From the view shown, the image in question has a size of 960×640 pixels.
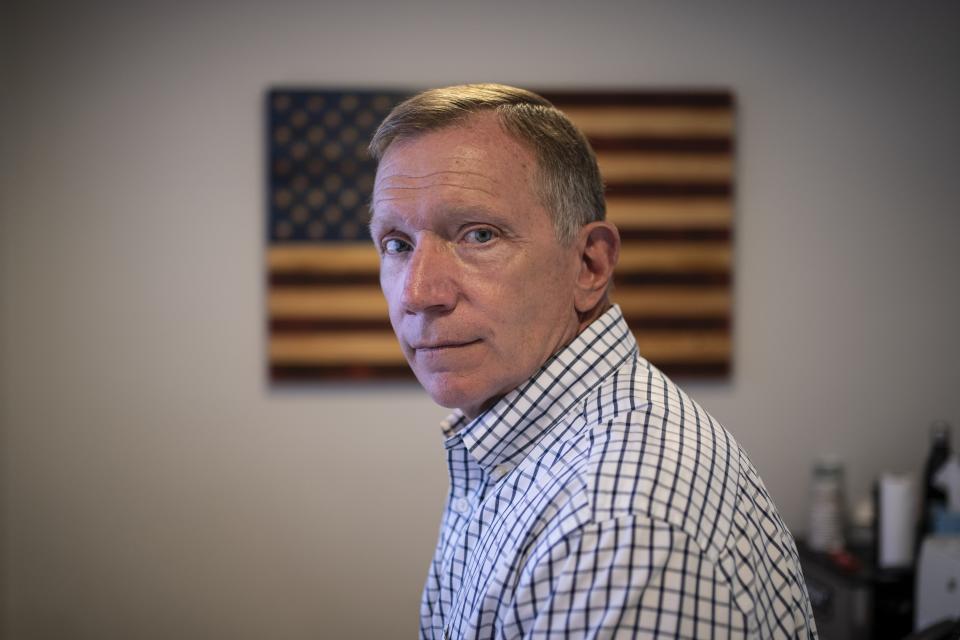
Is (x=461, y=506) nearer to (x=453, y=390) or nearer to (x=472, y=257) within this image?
(x=453, y=390)

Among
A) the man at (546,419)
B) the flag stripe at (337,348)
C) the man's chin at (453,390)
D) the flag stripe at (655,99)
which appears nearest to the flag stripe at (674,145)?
the flag stripe at (655,99)

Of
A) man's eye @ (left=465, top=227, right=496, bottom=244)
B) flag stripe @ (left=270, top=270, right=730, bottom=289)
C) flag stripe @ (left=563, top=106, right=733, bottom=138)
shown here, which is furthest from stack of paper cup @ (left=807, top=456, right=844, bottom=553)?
man's eye @ (left=465, top=227, right=496, bottom=244)

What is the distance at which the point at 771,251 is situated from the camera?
2545 millimetres

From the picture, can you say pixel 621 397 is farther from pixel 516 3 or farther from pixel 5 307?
pixel 5 307

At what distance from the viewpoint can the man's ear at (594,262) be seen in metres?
0.97

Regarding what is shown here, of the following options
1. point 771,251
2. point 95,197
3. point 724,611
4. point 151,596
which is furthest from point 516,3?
point 151,596

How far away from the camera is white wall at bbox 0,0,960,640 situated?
2398 millimetres

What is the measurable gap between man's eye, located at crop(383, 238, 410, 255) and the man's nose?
7 cm

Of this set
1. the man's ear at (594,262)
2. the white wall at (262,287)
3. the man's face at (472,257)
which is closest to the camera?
the man's face at (472,257)

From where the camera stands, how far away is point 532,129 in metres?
0.90

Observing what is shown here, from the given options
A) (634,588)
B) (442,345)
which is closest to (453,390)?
(442,345)

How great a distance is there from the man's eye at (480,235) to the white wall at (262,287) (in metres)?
1.66

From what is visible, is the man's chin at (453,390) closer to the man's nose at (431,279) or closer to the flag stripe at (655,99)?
the man's nose at (431,279)

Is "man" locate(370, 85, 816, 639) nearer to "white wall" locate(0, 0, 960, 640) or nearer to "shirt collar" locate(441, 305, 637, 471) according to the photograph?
"shirt collar" locate(441, 305, 637, 471)
